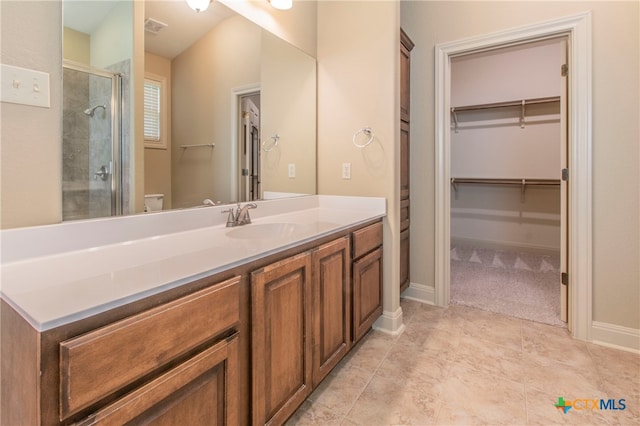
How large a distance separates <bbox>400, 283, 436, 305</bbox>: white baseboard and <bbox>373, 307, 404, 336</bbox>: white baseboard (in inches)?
21.9

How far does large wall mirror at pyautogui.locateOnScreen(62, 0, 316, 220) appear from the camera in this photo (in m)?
1.15

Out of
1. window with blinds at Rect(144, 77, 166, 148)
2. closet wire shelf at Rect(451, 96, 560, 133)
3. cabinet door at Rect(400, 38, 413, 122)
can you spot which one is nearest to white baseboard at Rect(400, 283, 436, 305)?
cabinet door at Rect(400, 38, 413, 122)

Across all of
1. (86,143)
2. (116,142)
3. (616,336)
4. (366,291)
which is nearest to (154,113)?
(116,142)

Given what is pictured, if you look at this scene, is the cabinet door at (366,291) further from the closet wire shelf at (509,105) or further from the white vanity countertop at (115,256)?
the closet wire shelf at (509,105)

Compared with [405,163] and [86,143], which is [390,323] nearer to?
[405,163]

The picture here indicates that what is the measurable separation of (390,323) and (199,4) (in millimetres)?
2180

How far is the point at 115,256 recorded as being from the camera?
1.03 metres

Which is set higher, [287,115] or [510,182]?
[287,115]

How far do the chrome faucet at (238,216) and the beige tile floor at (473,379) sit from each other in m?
0.94

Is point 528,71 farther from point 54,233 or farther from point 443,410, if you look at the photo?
point 54,233

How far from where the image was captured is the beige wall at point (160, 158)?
140 centimetres

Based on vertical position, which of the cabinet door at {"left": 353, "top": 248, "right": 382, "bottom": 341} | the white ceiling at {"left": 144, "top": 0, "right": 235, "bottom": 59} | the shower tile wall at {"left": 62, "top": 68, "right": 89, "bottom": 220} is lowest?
the cabinet door at {"left": 353, "top": 248, "right": 382, "bottom": 341}

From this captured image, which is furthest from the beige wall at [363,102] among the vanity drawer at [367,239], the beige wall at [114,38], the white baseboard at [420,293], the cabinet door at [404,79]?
the beige wall at [114,38]

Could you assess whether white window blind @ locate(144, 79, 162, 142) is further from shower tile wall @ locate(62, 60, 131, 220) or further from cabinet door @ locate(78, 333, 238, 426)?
cabinet door @ locate(78, 333, 238, 426)
